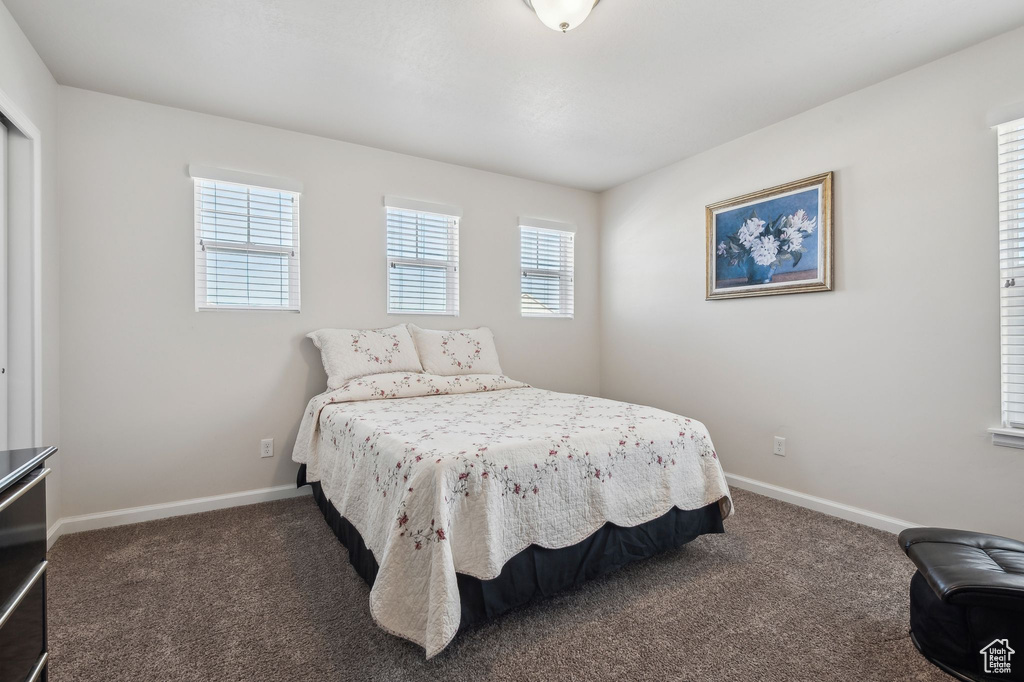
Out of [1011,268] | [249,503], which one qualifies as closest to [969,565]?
[1011,268]

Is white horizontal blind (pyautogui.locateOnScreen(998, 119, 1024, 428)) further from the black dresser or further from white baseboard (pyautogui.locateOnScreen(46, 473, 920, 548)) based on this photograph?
the black dresser

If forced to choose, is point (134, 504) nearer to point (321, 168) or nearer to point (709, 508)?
point (321, 168)

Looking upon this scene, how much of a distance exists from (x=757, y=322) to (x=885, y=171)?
1.09m

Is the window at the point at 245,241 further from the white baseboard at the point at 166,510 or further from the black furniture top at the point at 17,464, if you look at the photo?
the black furniture top at the point at 17,464

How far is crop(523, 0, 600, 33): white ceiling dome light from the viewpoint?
5.93 ft

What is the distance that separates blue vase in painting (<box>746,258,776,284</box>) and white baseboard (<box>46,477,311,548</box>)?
11.1ft

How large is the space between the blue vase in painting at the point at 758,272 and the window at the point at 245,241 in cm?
310

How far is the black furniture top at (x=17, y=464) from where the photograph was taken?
94 centimetres

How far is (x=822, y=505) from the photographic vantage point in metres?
2.84

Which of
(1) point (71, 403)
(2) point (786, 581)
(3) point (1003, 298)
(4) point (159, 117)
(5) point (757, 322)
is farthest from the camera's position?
(5) point (757, 322)

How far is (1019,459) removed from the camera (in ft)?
7.04

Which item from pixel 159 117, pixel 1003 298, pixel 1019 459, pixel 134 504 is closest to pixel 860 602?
pixel 1019 459

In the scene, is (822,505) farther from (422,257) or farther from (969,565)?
(422,257)

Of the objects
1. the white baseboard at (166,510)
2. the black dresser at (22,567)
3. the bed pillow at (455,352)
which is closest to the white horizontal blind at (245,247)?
the bed pillow at (455,352)
